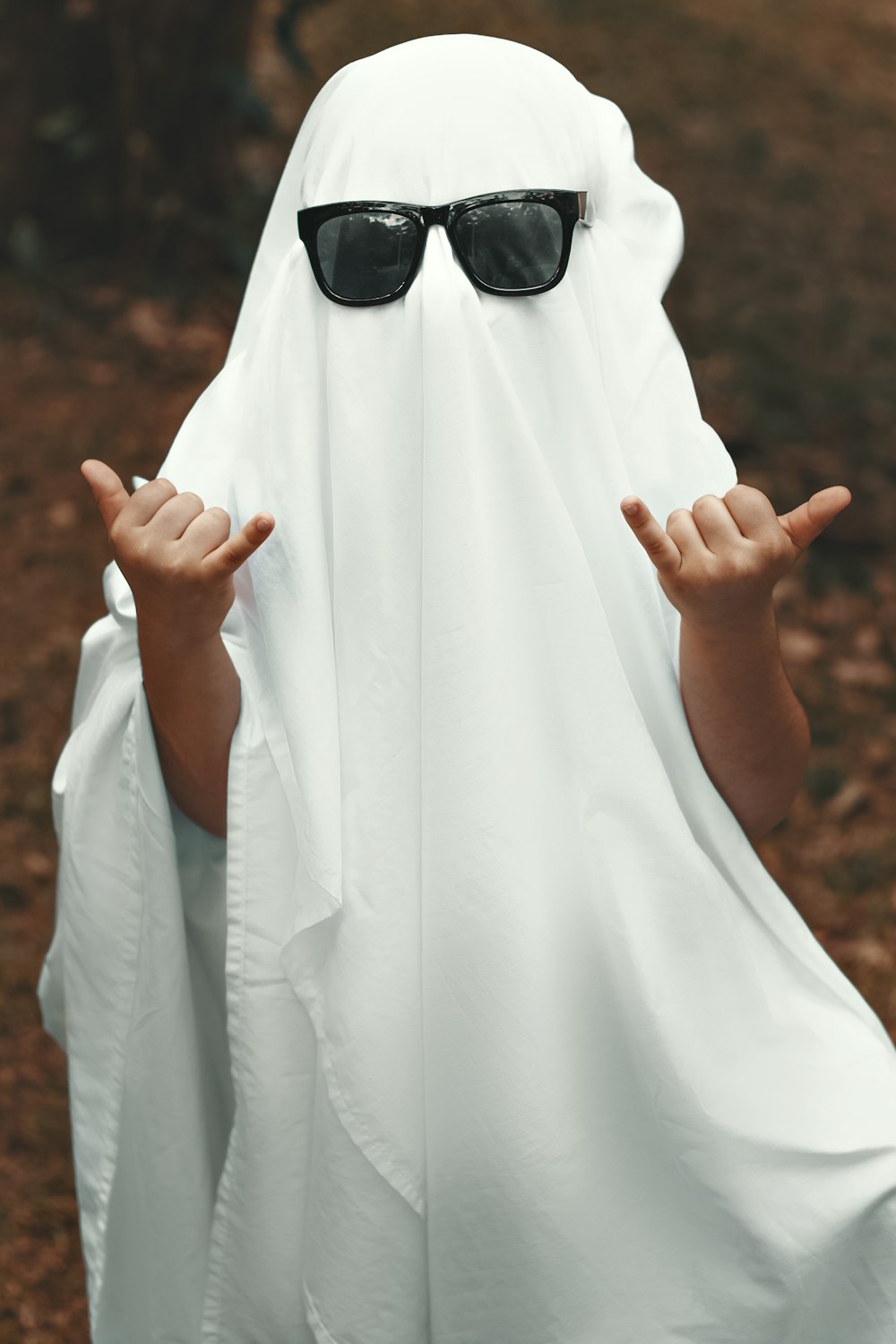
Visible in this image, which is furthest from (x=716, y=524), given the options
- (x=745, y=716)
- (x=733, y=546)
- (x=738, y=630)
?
(x=745, y=716)

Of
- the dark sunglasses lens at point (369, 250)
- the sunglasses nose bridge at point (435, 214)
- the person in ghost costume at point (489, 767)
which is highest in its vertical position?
the sunglasses nose bridge at point (435, 214)

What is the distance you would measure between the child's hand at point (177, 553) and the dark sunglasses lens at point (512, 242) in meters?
0.39

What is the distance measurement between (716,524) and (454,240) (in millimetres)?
444

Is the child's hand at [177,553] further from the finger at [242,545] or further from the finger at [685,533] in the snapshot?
the finger at [685,533]

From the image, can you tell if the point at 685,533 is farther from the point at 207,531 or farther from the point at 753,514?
the point at 207,531

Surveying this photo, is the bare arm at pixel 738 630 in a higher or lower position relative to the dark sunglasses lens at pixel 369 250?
lower

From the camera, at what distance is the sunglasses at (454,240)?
1500 mm

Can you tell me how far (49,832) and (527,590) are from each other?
93.4 inches

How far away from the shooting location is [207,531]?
4.97ft

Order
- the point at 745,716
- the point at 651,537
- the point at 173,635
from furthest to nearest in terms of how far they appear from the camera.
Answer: the point at 745,716 < the point at 173,635 < the point at 651,537

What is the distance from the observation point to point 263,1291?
1.75m

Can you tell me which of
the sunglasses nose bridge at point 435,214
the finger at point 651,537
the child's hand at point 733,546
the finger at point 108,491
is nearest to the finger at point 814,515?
the child's hand at point 733,546

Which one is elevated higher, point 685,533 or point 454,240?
point 454,240

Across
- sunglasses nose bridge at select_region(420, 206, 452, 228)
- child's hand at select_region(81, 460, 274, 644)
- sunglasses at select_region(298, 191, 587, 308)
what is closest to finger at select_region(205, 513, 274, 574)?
child's hand at select_region(81, 460, 274, 644)
